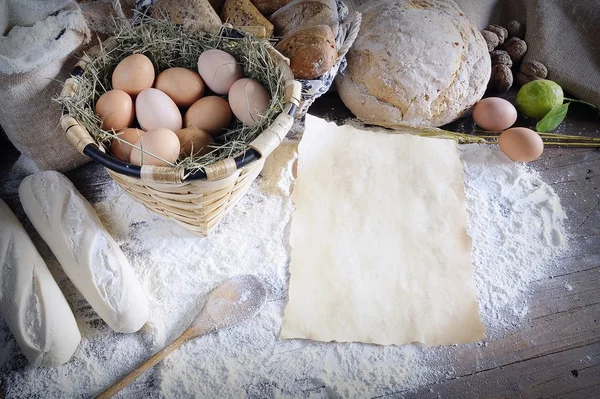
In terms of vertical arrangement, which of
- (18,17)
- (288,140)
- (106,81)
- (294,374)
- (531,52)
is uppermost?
(18,17)

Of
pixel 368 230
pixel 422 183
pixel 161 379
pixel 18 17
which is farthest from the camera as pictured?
pixel 422 183

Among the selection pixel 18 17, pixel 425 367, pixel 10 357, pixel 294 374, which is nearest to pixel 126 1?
pixel 18 17

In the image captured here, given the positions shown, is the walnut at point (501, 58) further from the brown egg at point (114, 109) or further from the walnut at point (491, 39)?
the brown egg at point (114, 109)

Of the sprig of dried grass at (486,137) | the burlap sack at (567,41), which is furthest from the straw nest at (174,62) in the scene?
the burlap sack at (567,41)

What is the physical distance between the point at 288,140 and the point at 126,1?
63 cm

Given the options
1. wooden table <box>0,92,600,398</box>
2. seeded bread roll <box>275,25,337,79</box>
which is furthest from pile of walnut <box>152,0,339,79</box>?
wooden table <box>0,92,600,398</box>

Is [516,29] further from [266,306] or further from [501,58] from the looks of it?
[266,306]

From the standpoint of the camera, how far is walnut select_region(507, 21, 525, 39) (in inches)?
67.9

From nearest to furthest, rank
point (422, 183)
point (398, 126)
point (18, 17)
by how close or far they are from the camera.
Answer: point (18, 17), point (422, 183), point (398, 126)

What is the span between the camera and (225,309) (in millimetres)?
1068

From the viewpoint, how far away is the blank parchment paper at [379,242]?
3.56ft

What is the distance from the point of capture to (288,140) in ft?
4.66

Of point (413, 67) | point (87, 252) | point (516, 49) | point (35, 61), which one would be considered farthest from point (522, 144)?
point (35, 61)

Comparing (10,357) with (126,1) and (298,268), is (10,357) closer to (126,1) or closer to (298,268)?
(298,268)
